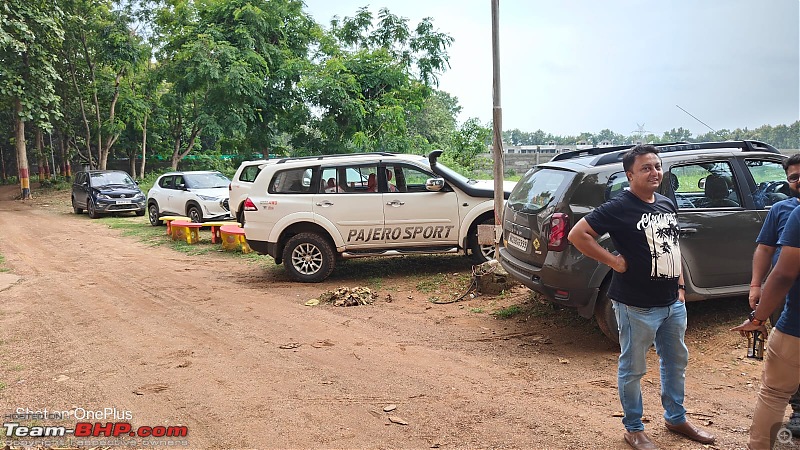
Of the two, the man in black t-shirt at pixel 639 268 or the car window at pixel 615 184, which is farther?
the car window at pixel 615 184

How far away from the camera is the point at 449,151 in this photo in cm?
2336

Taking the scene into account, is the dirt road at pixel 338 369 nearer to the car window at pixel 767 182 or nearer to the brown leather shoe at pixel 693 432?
the brown leather shoe at pixel 693 432

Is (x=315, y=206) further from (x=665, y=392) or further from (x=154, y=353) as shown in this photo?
(x=665, y=392)

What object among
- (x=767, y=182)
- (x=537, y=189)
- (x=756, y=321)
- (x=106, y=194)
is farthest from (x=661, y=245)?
(x=106, y=194)

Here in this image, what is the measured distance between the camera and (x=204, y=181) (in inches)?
656

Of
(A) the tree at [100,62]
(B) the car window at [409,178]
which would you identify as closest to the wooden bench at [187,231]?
(B) the car window at [409,178]

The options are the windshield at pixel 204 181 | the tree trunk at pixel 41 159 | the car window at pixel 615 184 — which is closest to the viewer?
the car window at pixel 615 184

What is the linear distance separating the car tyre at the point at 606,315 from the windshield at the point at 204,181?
13065mm

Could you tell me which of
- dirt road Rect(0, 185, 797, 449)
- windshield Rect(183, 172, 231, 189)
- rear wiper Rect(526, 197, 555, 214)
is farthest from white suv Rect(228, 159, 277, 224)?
rear wiper Rect(526, 197, 555, 214)

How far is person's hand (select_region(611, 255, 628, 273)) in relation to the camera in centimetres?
354

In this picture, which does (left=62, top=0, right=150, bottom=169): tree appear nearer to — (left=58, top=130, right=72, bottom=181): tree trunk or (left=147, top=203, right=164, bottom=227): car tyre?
(left=58, top=130, right=72, bottom=181): tree trunk

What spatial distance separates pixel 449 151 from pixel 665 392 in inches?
786

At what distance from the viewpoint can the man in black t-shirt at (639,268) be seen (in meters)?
3.55

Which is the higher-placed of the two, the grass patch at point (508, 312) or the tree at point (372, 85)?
the tree at point (372, 85)
